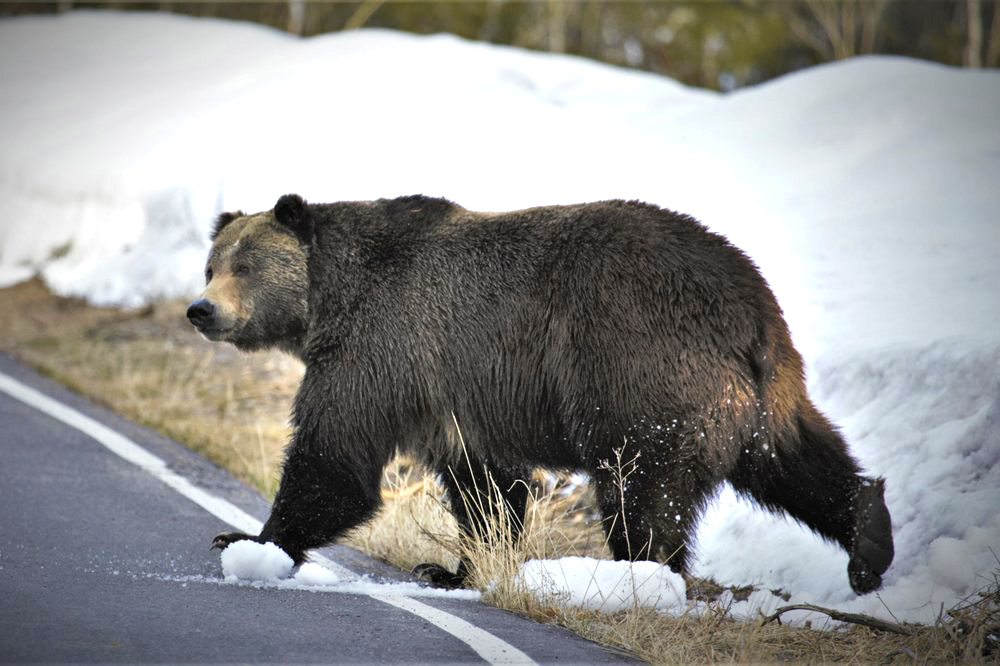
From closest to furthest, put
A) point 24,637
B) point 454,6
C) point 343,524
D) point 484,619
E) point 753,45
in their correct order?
point 24,637 → point 484,619 → point 343,524 → point 753,45 → point 454,6

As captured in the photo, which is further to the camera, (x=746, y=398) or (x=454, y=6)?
(x=454, y=6)

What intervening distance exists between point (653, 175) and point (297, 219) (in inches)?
298

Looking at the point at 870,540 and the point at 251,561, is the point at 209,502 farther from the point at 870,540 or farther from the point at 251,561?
the point at 870,540

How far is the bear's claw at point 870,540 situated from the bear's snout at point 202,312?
3.18m

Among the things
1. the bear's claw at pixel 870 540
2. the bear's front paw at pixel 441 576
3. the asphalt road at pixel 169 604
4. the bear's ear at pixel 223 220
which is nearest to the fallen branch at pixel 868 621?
the bear's claw at pixel 870 540

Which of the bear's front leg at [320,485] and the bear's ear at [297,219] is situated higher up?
the bear's ear at [297,219]

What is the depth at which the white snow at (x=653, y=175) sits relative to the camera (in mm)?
6270

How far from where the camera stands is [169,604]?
451 centimetres

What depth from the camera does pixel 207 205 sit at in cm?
1459

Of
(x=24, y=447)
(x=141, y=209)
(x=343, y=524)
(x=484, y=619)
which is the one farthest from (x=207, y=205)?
(x=484, y=619)

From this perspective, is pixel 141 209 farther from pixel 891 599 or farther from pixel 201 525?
pixel 891 599

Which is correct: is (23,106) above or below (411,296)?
below

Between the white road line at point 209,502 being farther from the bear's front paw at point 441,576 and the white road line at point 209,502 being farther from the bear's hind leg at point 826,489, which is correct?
the bear's hind leg at point 826,489

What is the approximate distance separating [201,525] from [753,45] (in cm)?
1806
